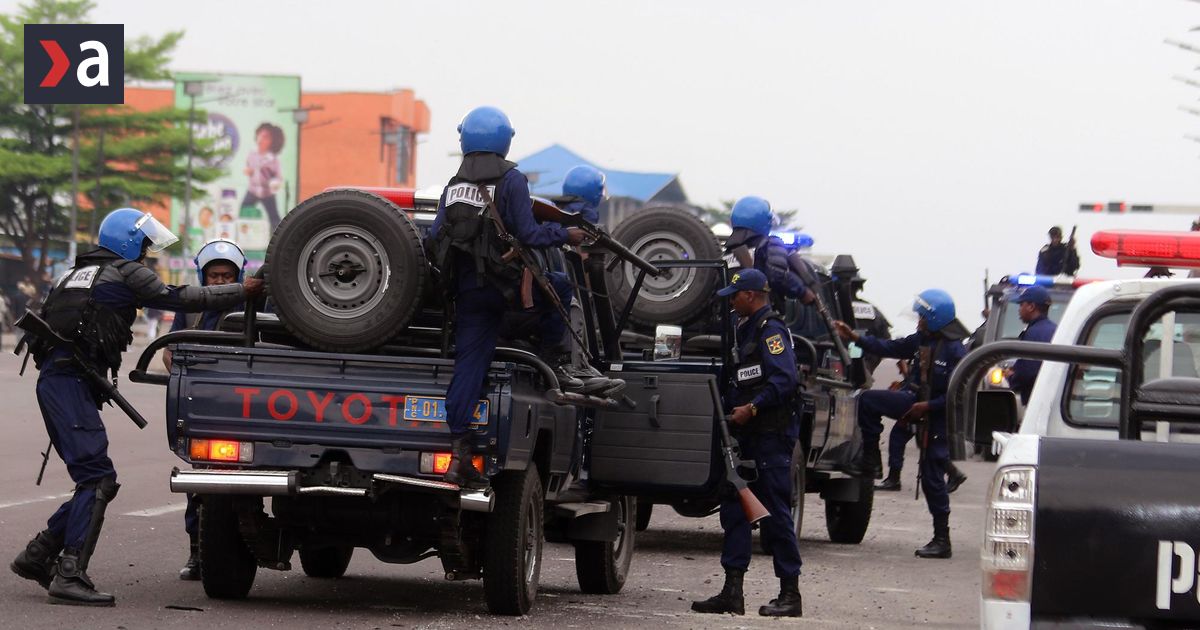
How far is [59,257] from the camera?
80125 mm

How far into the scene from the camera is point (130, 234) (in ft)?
30.9

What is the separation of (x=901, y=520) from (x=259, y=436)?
939cm

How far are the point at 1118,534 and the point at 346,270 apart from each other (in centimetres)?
493

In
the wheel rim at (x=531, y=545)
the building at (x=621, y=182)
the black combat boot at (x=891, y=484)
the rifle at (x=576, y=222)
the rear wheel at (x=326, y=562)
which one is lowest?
the black combat boot at (x=891, y=484)

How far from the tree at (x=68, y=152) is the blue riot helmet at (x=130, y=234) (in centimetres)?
6377

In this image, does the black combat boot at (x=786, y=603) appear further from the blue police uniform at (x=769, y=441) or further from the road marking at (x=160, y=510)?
the road marking at (x=160, y=510)

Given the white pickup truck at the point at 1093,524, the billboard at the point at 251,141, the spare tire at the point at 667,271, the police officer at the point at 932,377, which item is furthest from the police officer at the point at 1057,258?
the billboard at the point at 251,141

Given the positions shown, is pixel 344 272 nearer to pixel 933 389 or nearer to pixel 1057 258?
pixel 933 389

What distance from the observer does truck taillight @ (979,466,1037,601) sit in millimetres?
5137

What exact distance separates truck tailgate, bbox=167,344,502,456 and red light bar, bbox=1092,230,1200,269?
117 inches

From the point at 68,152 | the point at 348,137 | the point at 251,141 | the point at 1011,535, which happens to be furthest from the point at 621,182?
the point at 1011,535

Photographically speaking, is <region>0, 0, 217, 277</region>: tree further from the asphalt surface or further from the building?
the asphalt surface

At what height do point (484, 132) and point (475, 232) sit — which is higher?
point (484, 132)

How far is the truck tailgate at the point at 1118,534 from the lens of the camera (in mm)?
5000
